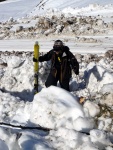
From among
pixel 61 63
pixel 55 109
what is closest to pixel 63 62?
pixel 61 63

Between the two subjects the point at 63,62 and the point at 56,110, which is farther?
the point at 63,62

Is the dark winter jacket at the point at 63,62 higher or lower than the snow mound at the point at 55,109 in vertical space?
higher

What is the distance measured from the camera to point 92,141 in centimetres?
441

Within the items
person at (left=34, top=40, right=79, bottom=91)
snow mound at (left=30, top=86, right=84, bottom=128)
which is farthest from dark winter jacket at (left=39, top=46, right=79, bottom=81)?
snow mound at (left=30, top=86, right=84, bottom=128)

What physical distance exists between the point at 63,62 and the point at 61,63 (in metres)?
0.05

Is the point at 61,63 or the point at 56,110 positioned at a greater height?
the point at 61,63

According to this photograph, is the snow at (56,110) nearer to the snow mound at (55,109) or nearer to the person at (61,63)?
the snow mound at (55,109)

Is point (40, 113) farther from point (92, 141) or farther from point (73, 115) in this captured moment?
point (92, 141)

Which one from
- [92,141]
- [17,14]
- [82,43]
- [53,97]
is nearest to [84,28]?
[82,43]

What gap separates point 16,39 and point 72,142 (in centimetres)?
1684

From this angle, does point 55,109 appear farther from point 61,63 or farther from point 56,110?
point 61,63

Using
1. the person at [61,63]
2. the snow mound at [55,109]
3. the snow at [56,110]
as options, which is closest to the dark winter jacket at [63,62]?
the person at [61,63]

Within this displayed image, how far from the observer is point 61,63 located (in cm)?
800

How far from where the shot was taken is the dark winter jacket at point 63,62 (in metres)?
7.91
